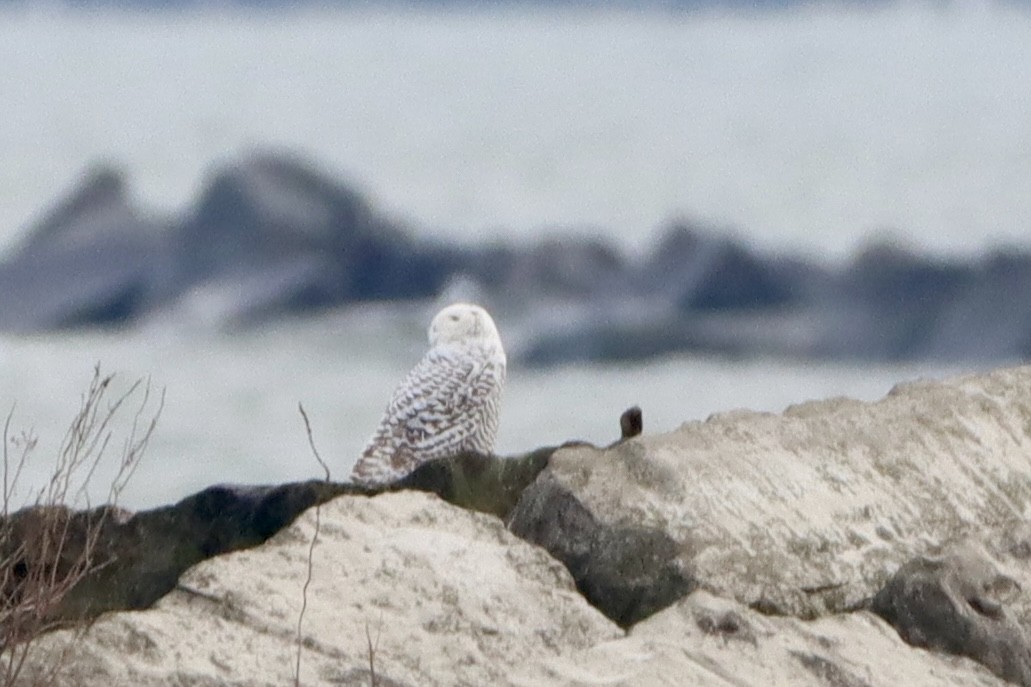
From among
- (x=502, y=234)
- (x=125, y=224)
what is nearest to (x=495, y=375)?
(x=125, y=224)

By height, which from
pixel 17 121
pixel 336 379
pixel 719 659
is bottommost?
pixel 719 659

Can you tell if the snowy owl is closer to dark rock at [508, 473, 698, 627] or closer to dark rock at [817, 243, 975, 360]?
dark rock at [508, 473, 698, 627]

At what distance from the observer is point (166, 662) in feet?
13.4

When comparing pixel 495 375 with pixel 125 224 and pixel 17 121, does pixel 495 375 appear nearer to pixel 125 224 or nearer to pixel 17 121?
pixel 125 224

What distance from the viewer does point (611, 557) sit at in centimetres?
447

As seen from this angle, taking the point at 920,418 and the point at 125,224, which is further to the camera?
the point at 125,224

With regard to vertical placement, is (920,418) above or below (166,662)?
above

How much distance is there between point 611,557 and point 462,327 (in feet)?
11.0

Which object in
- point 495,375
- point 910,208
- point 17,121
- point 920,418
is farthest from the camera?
point 17,121

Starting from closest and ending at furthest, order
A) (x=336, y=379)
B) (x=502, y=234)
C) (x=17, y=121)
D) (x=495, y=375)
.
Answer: (x=495, y=375)
(x=336, y=379)
(x=502, y=234)
(x=17, y=121)

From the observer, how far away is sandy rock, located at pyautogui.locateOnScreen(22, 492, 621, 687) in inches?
159

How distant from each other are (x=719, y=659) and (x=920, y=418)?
1347 millimetres

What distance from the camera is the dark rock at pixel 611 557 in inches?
173

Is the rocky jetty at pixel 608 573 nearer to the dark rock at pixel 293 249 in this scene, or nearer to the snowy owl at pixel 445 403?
the snowy owl at pixel 445 403
